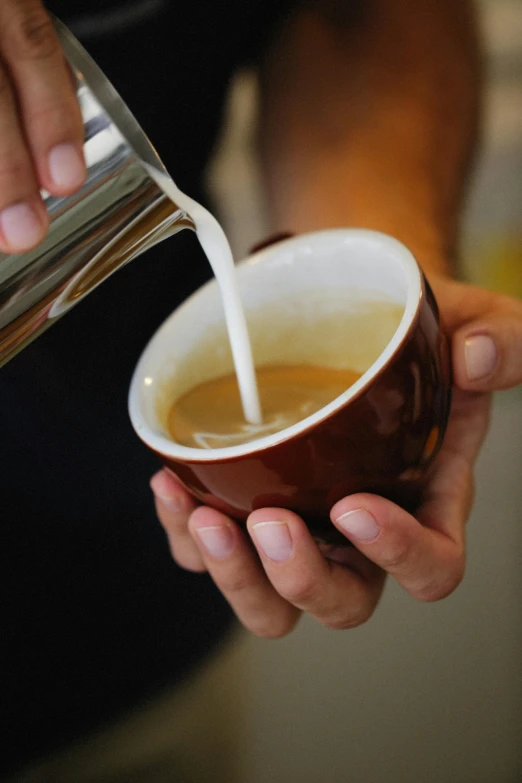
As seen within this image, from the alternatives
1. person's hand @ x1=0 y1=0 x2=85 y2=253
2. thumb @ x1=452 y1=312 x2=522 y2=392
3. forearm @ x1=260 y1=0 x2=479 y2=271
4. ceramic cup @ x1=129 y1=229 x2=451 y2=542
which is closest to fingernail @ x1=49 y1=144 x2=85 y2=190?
person's hand @ x1=0 y1=0 x2=85 y2=253

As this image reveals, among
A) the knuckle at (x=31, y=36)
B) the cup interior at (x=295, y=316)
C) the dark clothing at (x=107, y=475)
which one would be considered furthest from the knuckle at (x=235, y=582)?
the knuckle at (x=31, y=36)

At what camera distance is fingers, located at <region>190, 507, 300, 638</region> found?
1.45 ft

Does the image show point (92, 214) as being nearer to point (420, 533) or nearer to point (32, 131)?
point (32, 131)

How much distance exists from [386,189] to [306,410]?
0.33 metres

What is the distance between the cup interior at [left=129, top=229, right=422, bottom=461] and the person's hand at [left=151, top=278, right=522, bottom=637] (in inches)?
2.2

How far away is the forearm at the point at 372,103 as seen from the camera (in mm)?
740

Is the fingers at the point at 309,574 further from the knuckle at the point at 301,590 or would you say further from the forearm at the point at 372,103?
the forearm at the point at 372,103

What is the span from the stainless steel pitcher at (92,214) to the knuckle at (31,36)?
0.01 m

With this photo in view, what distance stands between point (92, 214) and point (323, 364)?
24cm

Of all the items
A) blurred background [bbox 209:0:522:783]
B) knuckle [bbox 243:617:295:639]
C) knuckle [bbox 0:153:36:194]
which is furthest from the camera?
blurred background [bbox 209:0:522:783]

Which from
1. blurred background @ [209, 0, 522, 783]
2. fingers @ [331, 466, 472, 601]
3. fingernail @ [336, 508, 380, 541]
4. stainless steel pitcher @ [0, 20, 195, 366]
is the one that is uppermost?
stainless steel pitcher @ [0, 20, 195, 366]

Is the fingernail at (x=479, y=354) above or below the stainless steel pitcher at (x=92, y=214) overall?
below

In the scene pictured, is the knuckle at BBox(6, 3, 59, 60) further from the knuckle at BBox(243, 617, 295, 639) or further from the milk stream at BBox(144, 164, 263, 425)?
the knuckle at BBox(243, 617, 295, 639)

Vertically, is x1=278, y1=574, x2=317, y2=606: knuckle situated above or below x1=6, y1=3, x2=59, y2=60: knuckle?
below
